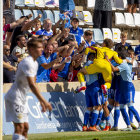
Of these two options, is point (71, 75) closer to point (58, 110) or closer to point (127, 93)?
point (58, 110)

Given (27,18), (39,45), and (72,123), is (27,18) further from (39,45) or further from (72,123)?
(39,45)

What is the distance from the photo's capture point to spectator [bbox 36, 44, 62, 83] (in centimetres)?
764

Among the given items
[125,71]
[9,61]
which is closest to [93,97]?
[125,71]

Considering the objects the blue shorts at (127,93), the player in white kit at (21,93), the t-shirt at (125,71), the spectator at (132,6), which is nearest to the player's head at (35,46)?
the player in white kit at (21,93)

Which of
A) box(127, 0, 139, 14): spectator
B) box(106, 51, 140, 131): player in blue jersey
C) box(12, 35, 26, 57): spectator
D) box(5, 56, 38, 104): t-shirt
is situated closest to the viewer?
box(5, 56, 38, 104): t-shirt

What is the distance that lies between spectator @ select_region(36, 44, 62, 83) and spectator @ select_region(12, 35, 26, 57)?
2.66 ft

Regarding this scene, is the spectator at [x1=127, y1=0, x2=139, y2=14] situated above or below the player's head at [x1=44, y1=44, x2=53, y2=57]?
above

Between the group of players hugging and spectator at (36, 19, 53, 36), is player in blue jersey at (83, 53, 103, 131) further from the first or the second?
spectator at (36, 19, 53, 36)

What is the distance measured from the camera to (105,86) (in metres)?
7.78

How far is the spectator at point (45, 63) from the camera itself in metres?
7.64

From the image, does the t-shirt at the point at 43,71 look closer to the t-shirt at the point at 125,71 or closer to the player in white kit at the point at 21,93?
the t-shirt at the point at 125,71

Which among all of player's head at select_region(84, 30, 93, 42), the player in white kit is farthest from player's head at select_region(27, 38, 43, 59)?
player's head at select_region(84, 30, 93, 42)

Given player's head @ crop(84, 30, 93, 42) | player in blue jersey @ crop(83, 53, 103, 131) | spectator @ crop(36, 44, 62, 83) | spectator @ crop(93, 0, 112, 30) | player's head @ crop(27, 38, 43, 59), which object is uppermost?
spectator @ crop(93, 0, 112, 30)

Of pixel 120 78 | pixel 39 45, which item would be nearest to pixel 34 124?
pixel 120 78
